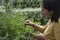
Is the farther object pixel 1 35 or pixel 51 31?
pixel 1 35

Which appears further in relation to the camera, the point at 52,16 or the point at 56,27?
the point at 56,27

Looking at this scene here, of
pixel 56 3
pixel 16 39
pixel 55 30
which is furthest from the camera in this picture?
pixel 16 39

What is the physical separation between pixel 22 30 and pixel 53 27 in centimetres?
218

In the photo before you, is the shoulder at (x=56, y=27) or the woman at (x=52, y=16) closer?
the woman at (x=52, y=16)

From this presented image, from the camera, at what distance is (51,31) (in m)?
2.83

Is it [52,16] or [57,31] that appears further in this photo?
[57,31]

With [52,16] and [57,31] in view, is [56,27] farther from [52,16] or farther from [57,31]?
[52,16]

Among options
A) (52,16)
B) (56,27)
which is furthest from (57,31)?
(52,16)

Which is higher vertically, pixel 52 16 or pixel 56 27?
pixel 52 16

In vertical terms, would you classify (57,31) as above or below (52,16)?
below

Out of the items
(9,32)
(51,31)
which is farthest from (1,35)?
(51,31)

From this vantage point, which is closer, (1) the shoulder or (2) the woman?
(2) the woman

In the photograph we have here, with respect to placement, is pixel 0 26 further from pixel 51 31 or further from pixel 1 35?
pixel 51 31

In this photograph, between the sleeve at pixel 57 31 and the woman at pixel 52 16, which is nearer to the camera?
the woman at pixel 52 16
